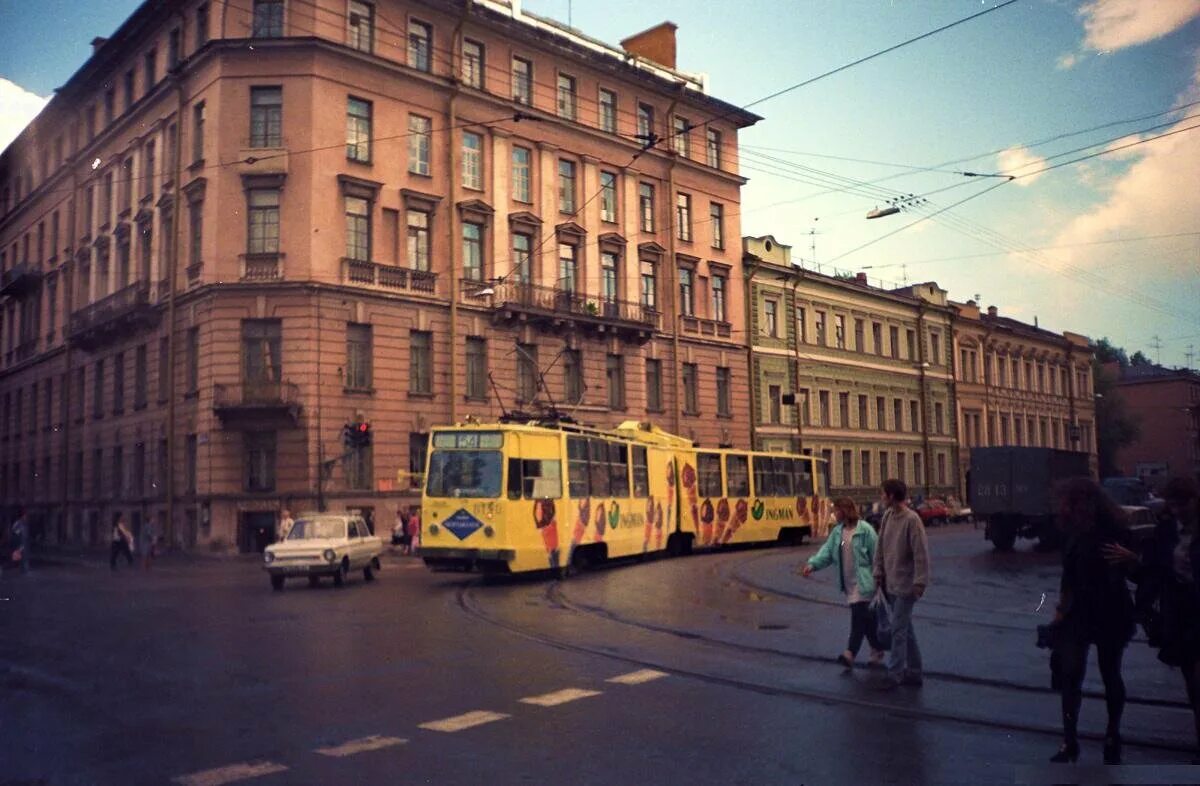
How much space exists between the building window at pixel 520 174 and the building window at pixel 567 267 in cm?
247

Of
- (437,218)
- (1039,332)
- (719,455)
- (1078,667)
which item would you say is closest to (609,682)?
(1078,667)

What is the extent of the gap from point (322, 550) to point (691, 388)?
26938mm

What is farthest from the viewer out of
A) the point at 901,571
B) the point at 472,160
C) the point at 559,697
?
the point at 472,160

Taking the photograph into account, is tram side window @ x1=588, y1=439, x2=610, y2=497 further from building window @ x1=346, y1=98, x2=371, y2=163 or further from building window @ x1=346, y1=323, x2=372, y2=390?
building window @ x1=346, y1=98, x2=371, y2=163

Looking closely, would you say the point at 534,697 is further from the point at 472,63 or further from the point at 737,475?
the point at 472,63

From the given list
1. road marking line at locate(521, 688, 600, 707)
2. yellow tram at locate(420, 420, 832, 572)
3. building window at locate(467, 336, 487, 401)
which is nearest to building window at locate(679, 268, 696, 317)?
building window at locate(467, 336, 487, 401)

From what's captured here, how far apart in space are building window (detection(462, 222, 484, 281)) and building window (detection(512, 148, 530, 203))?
2.42m

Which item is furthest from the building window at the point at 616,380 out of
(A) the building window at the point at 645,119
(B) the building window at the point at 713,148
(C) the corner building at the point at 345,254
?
(B) the building window at the point at 713,148

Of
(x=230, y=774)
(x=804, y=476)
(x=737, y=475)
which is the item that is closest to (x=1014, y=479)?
(x=804, y=476)

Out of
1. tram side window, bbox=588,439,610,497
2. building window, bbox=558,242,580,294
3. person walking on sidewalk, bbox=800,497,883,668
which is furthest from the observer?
building window, bbox=558,242,580,294

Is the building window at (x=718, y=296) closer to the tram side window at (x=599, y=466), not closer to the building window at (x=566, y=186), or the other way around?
the building window at (x=566, y=186)

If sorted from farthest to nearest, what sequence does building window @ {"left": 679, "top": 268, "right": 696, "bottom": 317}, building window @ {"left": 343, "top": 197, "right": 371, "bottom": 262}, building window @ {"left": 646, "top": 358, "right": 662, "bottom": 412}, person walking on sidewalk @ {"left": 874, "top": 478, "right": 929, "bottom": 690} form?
building window @ {"left": 679, "top": 268, "right": 696, "bottom": 317}, building window @ {"left": 646, "top": 358, "right": 662, "bottom": 412}, building window @ {"left": 343, "top": 197, "right": 371, "bottom": 262}, person walking on sidewalk @ {"left": 874, "top": 478, "right": 929, "bottom": 690}

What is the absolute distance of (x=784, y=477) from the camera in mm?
35219

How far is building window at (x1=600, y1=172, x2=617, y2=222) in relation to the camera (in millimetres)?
42469
